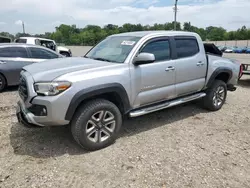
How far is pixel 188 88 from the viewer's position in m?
4.70

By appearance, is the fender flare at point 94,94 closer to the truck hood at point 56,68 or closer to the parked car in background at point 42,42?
the truck hood at point 56,68

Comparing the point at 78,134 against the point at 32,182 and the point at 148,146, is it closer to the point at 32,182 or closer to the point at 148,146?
the point at 32,182

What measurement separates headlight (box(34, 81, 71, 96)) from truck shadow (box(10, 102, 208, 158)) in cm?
97

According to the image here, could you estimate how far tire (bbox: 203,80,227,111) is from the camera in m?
5.29

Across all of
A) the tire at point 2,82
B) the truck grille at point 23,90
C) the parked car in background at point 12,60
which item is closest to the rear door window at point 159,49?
the truck grille at point 23,90

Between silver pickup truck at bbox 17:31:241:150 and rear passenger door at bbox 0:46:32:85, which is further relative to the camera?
rear passenger door at bbox 0:46:32:85

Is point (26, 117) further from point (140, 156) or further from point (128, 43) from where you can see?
point (128, 43)

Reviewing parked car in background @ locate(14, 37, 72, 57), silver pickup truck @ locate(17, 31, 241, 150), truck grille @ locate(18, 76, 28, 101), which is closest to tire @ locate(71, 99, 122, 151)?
silver pickup truck @ locate(17, 31, 241, 150)

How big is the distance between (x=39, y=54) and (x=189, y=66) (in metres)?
5.31

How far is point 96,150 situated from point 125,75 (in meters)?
1.24

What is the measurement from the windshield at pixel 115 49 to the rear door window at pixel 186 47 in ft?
3.08

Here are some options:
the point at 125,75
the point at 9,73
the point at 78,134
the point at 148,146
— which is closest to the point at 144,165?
the point at 148,146

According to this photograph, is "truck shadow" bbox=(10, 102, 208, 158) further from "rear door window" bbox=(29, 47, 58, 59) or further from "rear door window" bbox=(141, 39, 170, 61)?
"rear door window" bbox=(29, 47, 58, 59)

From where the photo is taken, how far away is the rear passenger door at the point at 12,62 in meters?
7.07
